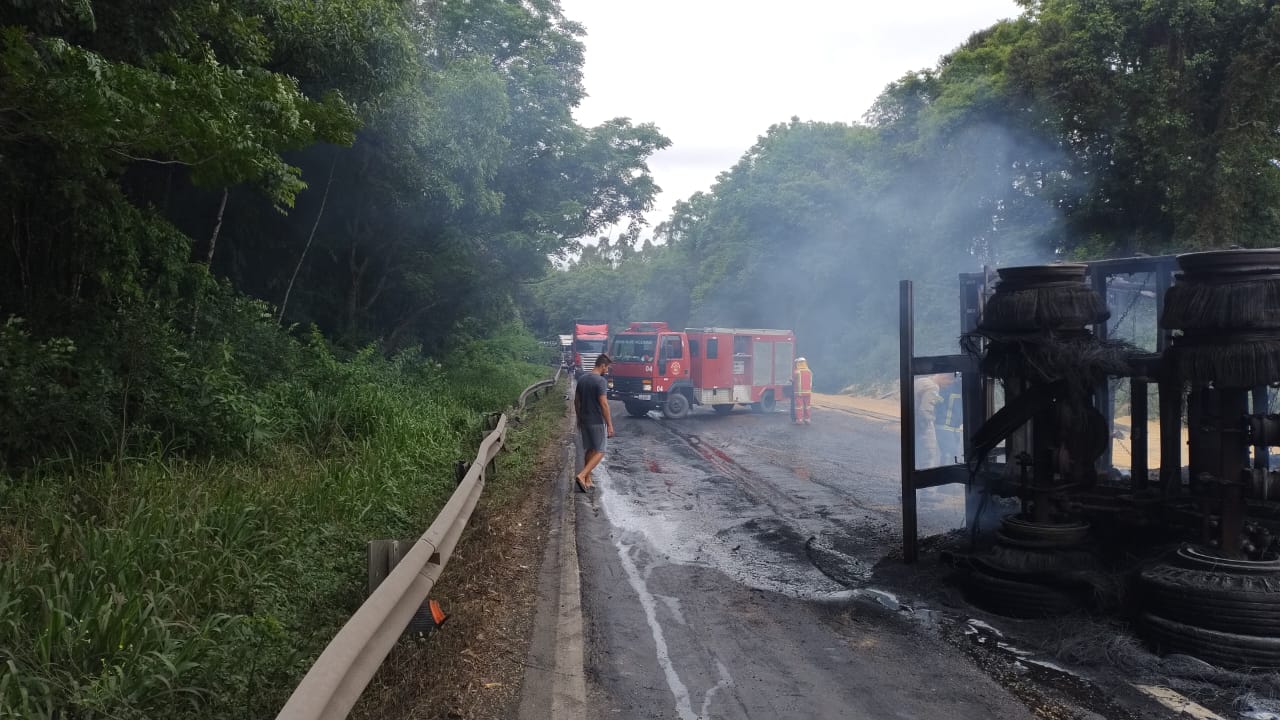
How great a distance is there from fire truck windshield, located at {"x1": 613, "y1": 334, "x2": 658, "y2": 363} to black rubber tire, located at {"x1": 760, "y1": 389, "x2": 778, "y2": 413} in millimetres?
3660

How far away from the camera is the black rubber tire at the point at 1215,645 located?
4727 millimetres

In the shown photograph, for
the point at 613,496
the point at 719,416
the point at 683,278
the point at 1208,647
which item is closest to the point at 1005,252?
the point at 719,416

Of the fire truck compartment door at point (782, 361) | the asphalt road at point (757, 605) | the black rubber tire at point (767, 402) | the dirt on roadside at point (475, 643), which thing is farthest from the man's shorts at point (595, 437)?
the fire truck compartment door at point (782, 361)

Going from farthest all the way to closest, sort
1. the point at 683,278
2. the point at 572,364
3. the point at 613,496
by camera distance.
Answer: the point at 683,278, the point at 572,364, the point at 613,496

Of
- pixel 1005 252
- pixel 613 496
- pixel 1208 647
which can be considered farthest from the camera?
pixel 1005 252

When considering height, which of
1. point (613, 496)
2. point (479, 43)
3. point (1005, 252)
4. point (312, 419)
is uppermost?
point (479, 43)

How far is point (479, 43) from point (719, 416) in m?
13.5

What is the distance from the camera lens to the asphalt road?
4.59 m

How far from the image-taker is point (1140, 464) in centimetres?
624

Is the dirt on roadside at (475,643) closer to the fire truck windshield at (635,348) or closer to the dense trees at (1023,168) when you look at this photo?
the fire truck windshield at (635,348)

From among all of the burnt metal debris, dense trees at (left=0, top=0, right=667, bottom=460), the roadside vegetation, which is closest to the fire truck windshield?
the roadside vegetation

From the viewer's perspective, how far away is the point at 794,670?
498cm

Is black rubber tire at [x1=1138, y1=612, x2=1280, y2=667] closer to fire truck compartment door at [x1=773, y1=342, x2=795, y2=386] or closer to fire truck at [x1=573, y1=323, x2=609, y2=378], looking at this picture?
fire truck compartment door at [x1=773, y1=342, x2=795, y2=386]

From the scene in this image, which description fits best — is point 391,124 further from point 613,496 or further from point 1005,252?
point 1005,252
